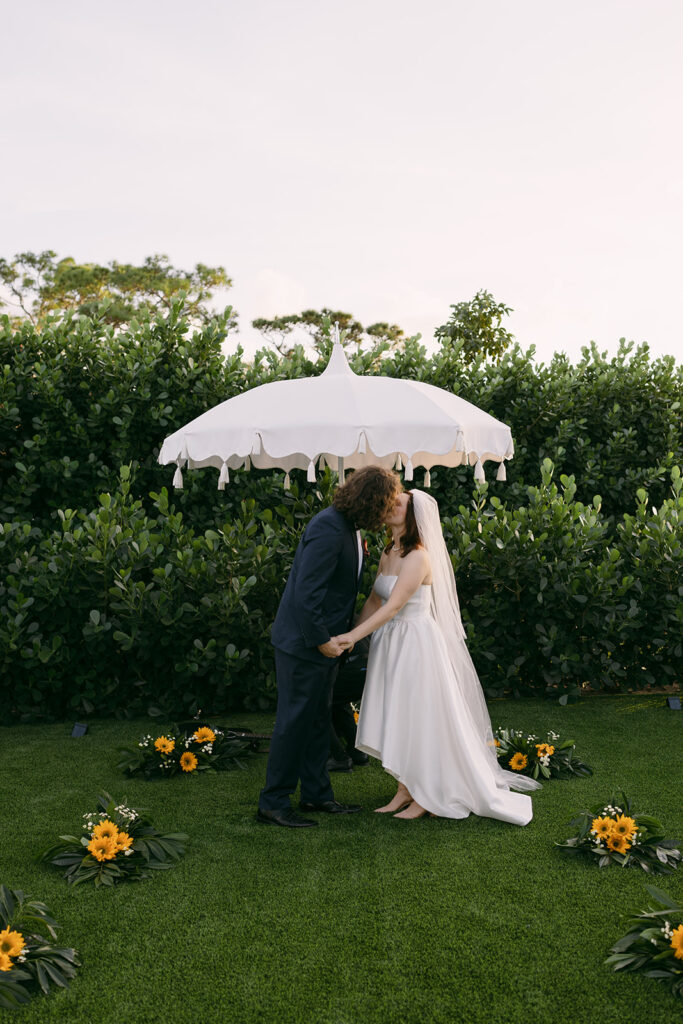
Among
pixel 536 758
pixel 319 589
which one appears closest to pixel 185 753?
pixel 319 589

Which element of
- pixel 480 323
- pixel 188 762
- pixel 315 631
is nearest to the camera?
pixel 315 631

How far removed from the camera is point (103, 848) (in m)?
3.80

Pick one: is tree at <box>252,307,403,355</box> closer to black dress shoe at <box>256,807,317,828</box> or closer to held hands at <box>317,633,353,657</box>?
held hands at <box>317,633,353,657</box>

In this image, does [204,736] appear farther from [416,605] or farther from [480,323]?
[480,323]

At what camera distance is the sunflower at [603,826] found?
3.89m

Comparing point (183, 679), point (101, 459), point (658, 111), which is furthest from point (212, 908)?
point (658, 111)

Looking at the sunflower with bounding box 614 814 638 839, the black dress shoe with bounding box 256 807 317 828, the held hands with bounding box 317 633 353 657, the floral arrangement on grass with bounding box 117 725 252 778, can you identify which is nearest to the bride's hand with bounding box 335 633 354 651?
the held hands with bounding box 317 633 353 657

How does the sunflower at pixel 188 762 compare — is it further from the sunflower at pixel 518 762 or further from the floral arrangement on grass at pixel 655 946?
the floral arrangement on grass at pixel 655 946

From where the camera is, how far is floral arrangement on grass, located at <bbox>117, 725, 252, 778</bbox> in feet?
17.6

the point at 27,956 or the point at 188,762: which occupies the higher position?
the point at 27,956

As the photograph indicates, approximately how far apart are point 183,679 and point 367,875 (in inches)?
133

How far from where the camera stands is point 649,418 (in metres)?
9.66

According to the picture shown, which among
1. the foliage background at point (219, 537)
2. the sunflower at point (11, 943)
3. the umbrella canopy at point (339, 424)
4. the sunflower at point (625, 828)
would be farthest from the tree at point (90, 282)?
the sunflower at point (11, 943)

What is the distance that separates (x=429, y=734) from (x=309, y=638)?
93cm
